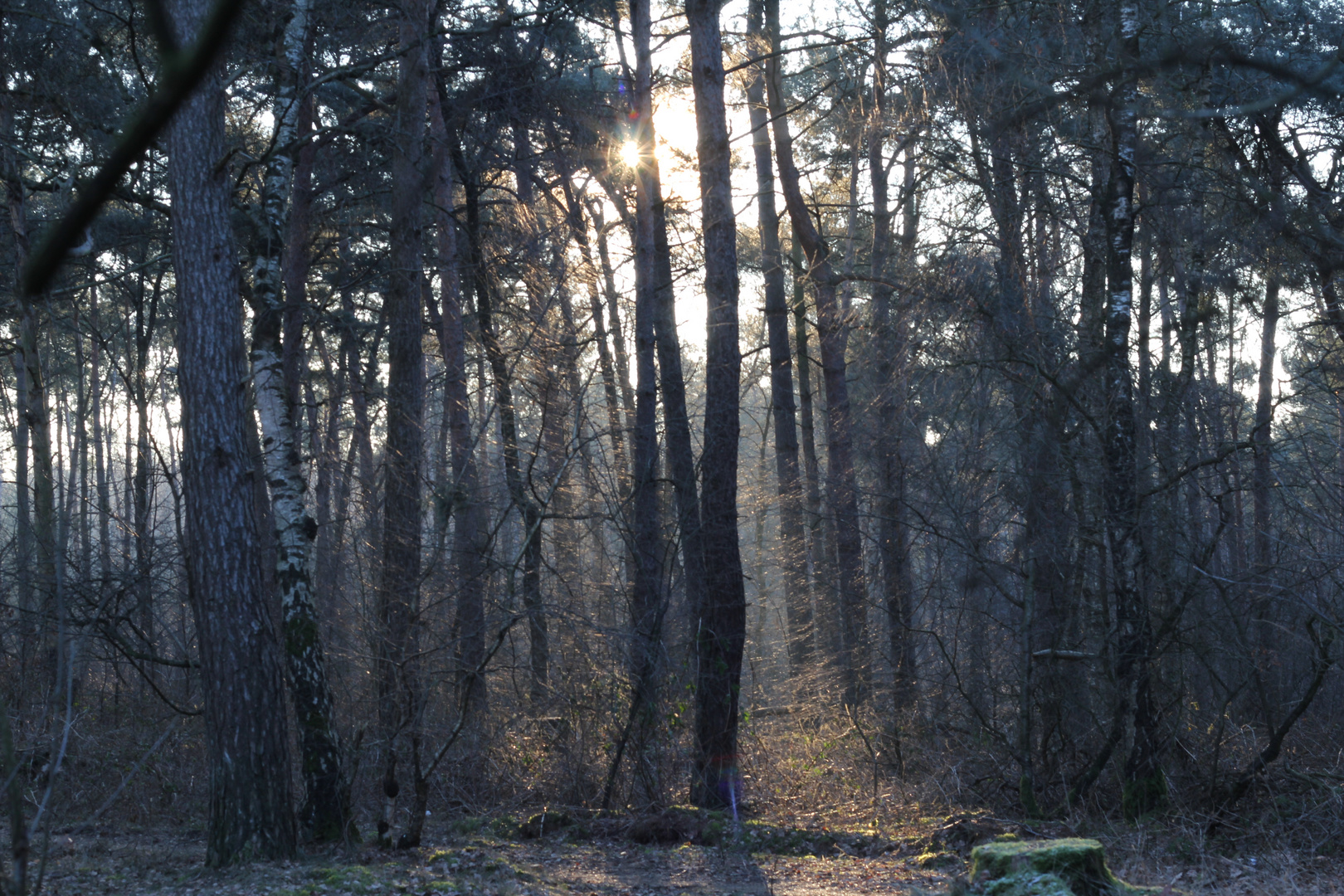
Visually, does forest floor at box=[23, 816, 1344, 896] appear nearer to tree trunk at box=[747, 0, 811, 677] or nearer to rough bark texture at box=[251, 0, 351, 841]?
rough bark texture at box=[251, 0, 351, 841]

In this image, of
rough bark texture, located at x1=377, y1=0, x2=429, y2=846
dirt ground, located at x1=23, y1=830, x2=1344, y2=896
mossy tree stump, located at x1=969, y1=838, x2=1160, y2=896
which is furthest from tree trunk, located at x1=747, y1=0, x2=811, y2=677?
mossy tree stump, located at x1=969, y1=838, x2=1160, y2=896

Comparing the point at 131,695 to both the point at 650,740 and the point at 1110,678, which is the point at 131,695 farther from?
the point at 1110,678

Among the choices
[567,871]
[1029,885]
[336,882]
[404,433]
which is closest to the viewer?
[1029,885]

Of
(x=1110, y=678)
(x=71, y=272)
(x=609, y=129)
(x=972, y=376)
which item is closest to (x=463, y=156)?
(x=609, y=129)

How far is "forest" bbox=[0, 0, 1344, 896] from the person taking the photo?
704 centimetres

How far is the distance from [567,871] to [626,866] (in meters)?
0.55

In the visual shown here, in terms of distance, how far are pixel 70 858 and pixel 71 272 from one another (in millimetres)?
8972

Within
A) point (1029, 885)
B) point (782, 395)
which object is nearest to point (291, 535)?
point (1029, 885)

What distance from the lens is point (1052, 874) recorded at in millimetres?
4781

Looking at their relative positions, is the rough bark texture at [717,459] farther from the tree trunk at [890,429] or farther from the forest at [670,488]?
the tree trunk at [890,429]

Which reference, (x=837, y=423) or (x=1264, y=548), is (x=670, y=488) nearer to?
(x=837, y=423)

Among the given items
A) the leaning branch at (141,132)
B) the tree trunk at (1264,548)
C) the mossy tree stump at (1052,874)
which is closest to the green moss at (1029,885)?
the mossy tree stump at (1052,874)

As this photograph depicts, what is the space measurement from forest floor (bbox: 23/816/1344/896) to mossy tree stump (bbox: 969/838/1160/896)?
1.64ft

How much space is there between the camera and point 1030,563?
8008 mm
